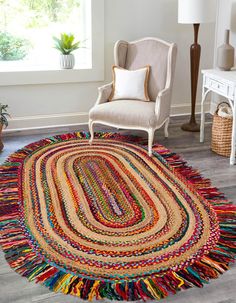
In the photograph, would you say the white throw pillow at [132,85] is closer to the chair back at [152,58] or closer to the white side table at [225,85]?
the chair back at [152,58]

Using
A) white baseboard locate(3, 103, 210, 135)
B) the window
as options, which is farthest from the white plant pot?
white baseboard locate(3, 103, 210, 135)

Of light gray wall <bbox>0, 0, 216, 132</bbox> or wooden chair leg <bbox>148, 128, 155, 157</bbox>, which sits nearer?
wooden chair leg <bbox>148, 128, 155, 157</bbox>

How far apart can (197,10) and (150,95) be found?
33.3 inches

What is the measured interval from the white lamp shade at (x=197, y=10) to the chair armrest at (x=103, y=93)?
0.92 meters

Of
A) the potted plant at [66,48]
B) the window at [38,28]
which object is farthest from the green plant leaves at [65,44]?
the window at [38,28]

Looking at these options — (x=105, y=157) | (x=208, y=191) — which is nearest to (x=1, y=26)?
(x=105, y=157)

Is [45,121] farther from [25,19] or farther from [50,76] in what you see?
[25,19]

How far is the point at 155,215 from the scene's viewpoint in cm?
288

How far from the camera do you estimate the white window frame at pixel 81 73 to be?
14.2 ft

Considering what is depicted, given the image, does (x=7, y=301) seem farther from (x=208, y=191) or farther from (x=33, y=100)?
(x=33, y=100)

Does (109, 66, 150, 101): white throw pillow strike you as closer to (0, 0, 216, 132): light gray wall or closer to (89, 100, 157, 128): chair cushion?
(89, 100, 157, 128): chair cushion

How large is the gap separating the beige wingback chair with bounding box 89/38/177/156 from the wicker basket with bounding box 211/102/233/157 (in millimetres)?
473

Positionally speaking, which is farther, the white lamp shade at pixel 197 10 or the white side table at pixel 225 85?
the white lamp shade at pixel 197 10

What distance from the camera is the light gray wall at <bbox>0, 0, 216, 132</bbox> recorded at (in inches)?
175
